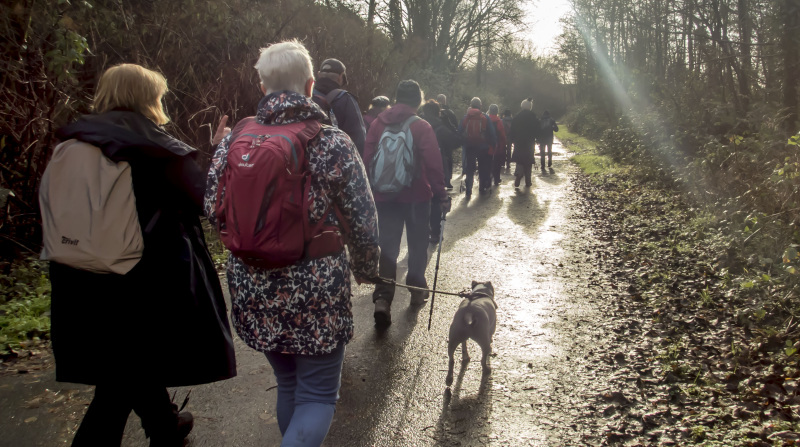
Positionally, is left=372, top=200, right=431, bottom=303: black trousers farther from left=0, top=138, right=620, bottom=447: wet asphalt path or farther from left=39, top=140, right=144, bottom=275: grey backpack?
left=39, top=140, right=144, bottom=275: grey backpack

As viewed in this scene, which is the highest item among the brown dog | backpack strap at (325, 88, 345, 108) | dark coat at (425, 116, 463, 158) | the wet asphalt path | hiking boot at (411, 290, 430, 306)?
backpack strap at (325, 88, 345, 108)

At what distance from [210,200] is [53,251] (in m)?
0.67

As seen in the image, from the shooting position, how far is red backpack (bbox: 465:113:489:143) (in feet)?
40.3

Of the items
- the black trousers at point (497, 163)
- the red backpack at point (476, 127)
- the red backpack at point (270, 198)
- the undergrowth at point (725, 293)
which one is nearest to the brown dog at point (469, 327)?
the undergrowth at point (725, 293)

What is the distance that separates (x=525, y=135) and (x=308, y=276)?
12.2 metres

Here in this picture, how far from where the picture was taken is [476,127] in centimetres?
1236

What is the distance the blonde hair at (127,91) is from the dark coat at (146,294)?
66mm

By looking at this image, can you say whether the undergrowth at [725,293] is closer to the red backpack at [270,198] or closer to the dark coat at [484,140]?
the red backpack at [270,198]

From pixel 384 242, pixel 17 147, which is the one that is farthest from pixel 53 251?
pixel 17 147

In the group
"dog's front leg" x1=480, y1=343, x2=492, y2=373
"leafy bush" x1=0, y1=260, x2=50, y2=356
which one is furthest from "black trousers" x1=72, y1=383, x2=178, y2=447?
"leafy bush" x1=0, y1=260, x2=50, y2=356

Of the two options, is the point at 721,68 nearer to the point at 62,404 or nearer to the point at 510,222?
the point at 510,222

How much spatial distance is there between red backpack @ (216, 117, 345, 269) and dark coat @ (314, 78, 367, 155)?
10.1ft

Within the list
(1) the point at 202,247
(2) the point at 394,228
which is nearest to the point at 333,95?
(2) the point at 394,228

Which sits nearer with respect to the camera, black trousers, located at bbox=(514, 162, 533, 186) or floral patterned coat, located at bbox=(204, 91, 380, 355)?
floral patterned coat, located at bbox=(204, 91, 380, 355)
